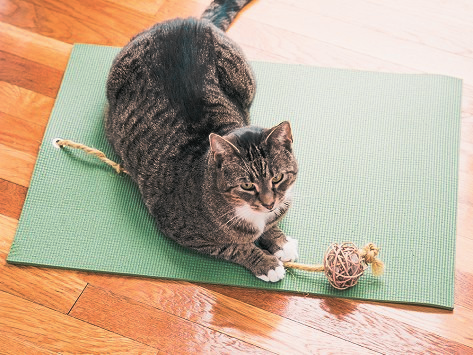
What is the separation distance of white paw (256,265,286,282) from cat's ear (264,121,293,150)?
0.49 metres

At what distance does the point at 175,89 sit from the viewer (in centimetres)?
182

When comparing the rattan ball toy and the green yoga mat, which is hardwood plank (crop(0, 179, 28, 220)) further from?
the rattan ball toy

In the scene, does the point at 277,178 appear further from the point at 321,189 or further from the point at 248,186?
the point at 321,189

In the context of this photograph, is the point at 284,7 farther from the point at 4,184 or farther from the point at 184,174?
the point at 4,184

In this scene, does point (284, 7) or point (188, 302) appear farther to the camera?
point (284, 7)

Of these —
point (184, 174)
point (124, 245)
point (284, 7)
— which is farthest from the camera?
point (284, 7)

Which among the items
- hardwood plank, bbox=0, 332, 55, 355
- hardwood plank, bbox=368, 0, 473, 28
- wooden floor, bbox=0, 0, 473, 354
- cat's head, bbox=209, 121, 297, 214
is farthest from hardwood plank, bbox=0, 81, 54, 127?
hardwood plank, bbox=368, 0, 473, 28

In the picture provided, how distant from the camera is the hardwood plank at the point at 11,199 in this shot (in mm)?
2139

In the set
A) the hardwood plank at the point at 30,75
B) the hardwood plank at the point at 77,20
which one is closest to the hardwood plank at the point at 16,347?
the hardwood plank at the point at 30,75

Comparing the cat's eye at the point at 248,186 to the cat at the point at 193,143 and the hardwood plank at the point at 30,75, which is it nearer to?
the cat at the point at 193,143

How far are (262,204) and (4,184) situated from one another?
3.77 ft

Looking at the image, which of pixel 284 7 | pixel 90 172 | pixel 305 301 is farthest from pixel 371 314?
pixel 284 7

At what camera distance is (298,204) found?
2082 millimetres

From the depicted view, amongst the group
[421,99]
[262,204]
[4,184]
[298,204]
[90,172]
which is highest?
[421,99]
